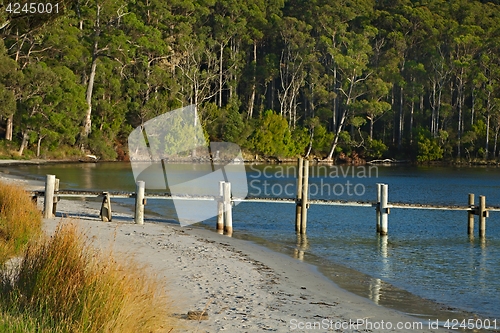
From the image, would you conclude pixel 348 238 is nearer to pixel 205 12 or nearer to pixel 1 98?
pixel 1 98

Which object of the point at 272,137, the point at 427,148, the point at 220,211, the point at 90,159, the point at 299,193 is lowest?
the point at 220,211

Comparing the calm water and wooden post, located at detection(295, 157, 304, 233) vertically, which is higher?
wooden post, located at detection(295, 157, 304, 233)

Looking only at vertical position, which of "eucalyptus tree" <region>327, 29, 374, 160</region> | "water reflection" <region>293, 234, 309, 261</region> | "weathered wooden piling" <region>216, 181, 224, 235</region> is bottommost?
"water reflection" <region>293, 234, 309, 261</region>

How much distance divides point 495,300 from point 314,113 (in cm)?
6141

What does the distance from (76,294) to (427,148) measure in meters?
63.2

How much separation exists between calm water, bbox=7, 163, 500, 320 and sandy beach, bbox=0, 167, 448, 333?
1.01 m

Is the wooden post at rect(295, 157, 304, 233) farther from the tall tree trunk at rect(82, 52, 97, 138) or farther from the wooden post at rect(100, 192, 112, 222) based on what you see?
the tall tree trunk at rect(82, 52, 97, 138)

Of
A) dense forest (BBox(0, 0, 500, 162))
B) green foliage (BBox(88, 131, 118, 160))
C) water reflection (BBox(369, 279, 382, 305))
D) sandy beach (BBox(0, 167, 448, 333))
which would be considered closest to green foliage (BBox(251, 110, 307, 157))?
dense forest (BBox(0, 0, 500, 162))

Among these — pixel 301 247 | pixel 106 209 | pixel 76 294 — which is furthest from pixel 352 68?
pixel 76 294

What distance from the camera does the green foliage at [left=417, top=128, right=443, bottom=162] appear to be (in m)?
66.6

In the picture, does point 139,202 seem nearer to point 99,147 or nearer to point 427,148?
point 99,147

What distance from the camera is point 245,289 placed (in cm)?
1022

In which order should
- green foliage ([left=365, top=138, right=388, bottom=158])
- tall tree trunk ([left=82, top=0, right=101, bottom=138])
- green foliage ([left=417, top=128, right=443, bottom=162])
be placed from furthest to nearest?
green foliage ([left=365, top=138, right=388, bottom=158])
green foliage ([left=417, top=128, right=443, bottom=162])
tall tree trunk ([left=82, top=0, right=101, bottom=138])

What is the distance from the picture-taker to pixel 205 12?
64.7m
